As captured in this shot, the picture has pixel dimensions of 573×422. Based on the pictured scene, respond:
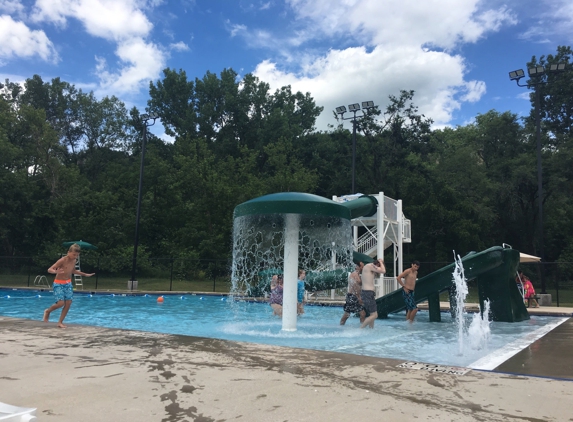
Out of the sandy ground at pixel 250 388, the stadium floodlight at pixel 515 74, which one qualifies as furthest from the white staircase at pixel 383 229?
the sandy ground at pixel 250 388

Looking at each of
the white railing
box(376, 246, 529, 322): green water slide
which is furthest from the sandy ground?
the white railing

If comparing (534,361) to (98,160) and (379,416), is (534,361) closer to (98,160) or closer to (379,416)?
(379,416)

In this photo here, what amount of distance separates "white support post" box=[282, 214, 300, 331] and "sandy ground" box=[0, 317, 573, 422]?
3.13 meters

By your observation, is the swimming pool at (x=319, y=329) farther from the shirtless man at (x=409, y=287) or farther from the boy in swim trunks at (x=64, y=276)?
the boy in swim trunks at (x=64, y=276)

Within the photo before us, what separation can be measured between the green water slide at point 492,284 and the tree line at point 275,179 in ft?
71.0

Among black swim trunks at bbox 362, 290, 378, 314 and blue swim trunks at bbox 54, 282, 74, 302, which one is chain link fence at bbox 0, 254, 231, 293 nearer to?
black swim trunks at bbox 362, 290, 378, 314

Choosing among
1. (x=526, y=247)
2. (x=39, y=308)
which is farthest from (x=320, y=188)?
(x=39, y=308)

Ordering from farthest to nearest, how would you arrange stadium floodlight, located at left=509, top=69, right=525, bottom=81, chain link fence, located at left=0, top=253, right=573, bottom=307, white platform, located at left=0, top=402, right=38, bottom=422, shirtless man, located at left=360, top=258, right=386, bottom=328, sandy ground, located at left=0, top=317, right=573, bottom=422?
chain link fence, located at left=0, top=253, right=573, bottom=307 < stadium floodlight, located at left=509, top=69, right=525, bottom=81 < shirtless man, located at left=360, top=258, right=386, bottom=328 < sandy ground, located at left=0, top=317, right=573, bottom=422 < white platform, located at left=0, top=402, right=38, bottom=422

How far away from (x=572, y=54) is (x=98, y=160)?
1887 inches

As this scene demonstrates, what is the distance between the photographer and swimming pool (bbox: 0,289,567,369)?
303 inches

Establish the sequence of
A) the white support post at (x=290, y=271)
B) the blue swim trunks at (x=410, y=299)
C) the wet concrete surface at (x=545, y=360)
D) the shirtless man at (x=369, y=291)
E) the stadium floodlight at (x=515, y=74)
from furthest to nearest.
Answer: the stadium floodlight at (x=515, y=74)
the blue swim trunks at (x=410, y=299)
the shirtless man at (x=369, y=291)
the white support post at (x=290, y=271)
the wet concrete surface at (x=545, y=360)

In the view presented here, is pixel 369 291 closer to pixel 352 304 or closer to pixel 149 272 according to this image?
pixel 352 304

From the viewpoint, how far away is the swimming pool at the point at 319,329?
770 centimetres

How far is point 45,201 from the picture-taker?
38.2m
